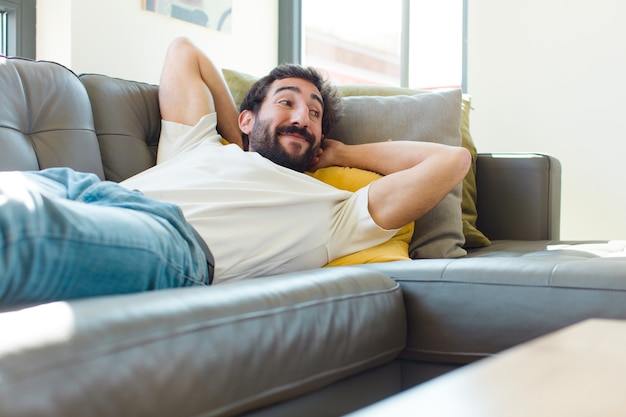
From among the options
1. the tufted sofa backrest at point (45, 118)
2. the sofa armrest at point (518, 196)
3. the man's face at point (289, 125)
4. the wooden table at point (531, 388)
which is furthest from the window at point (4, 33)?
the wooden table at point (531, 388)

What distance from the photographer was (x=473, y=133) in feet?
12.1

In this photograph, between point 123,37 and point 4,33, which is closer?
point 4,33

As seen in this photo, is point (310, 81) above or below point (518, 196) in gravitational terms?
above

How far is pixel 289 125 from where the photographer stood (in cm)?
198

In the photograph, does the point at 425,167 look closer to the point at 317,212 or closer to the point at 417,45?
the point at 317,212

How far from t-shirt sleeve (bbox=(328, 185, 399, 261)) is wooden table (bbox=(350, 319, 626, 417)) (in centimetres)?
107

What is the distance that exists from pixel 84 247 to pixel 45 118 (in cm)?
87

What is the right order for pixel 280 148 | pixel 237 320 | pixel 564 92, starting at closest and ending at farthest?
pixel 237 320, pixel 280 148, pixel 564 92

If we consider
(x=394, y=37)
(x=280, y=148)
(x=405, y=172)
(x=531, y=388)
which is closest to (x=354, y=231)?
(x=405, y=172)

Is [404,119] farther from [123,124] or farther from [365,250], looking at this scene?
[123,124]

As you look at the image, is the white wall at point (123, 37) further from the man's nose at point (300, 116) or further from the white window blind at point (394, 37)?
the man's nose at point (300, 116)

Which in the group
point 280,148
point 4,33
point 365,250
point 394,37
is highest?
point 394,37

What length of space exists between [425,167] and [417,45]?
239 centimetres

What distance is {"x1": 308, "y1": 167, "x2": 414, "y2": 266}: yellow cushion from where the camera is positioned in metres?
1.71
